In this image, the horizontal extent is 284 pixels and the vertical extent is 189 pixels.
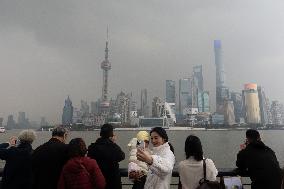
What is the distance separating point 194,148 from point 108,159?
1250mm

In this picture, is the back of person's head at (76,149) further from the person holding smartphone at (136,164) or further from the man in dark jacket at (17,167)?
the man in dark jacket at (17,167)

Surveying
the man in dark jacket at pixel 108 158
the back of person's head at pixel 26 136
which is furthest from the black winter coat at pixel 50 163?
the back of person's head at pixel 26 136

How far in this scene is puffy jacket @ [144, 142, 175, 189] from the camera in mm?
2770

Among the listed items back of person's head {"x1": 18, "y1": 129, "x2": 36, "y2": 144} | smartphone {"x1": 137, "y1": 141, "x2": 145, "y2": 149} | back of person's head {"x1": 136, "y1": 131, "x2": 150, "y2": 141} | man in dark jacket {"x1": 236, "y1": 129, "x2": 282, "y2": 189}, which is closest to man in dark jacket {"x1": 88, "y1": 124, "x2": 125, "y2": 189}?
back of person's head {"x1": 136, "y1": 131, "x2": 150, "y2": 141}

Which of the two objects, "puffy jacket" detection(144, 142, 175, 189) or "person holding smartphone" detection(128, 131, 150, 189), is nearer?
"puffy jacket" detection(144, 142, 175, 189)

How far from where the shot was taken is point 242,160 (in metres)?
3.69

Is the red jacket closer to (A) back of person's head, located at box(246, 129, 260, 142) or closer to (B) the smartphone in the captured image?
(B) the smartphone

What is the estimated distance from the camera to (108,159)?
369cm

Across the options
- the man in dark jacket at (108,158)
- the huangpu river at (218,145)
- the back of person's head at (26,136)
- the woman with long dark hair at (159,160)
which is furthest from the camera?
the huangpu river at (218,145)

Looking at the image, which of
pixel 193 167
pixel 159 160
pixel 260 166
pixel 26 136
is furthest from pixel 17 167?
pixel 260 166

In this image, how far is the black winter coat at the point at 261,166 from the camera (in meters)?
3.52

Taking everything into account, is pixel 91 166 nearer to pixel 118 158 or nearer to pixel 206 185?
pixel 118 158

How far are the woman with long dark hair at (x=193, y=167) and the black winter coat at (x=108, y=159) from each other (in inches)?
39.4

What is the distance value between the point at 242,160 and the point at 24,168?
3.16 metres
